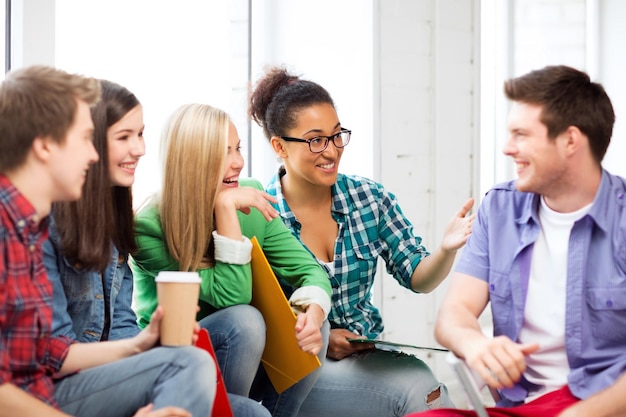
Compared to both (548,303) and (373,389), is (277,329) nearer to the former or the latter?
(373,389)

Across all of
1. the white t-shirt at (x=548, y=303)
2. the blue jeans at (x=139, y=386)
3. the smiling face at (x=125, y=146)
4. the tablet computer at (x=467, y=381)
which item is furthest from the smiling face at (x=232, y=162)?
the tablet computer at (x=467, y=381)

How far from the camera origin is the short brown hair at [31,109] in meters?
1.52

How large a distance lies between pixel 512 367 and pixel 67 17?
5.55 ft

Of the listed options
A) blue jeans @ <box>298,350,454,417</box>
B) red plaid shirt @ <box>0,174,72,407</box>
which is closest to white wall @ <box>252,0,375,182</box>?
blue jeans @ <box>298,350,454,417</box>

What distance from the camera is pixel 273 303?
2174 mm

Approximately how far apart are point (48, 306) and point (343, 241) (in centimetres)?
117

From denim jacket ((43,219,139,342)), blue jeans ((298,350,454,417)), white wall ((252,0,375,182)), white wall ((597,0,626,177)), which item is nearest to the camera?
denim jacket ((43,219,139,342))

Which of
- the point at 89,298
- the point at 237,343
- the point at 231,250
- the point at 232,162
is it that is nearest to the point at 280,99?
the point at 232,162

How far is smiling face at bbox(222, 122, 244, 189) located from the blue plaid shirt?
305 millimetres

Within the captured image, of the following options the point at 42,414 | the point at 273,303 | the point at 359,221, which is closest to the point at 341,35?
the point at 359,221

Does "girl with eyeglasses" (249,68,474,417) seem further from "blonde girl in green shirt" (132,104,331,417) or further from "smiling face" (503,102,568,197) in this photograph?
"smiling face" (503,102,568,197)

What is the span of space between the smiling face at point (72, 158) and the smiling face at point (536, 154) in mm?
900

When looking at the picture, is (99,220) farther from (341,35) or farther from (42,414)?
(341,35)

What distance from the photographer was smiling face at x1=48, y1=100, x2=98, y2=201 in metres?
1.55
